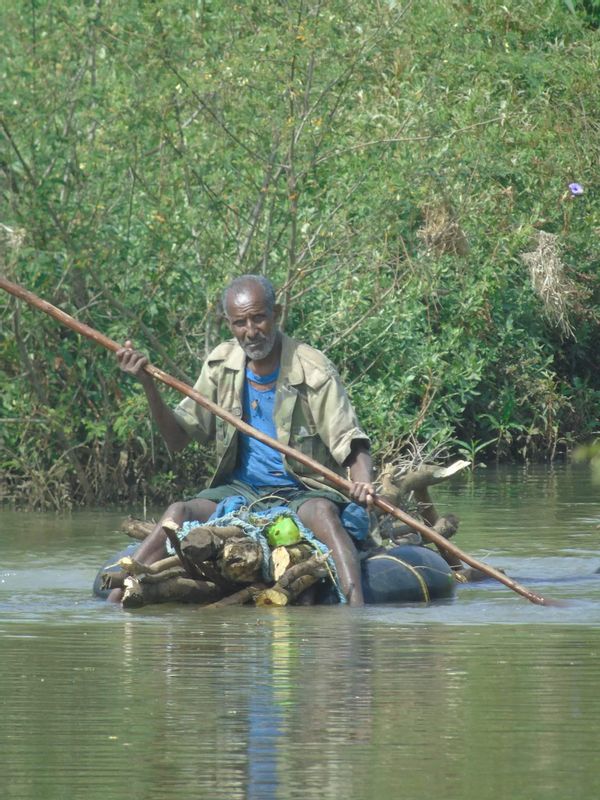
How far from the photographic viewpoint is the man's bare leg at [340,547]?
363 inches

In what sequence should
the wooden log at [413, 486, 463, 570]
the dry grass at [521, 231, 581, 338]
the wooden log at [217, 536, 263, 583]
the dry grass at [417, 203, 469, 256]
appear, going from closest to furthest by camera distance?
the wooden log at [217, 536, 263, 583] → the wooden log at [413, 486, 463, 570] → the dry grass at [417, 203, 469, 256] → the dry grass at [521, 231, 581, 338]

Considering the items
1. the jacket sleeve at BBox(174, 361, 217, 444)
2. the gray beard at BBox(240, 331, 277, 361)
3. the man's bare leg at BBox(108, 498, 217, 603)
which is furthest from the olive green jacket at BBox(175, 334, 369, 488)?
the man's bare leg at BBox(108, 498, 217, 603)

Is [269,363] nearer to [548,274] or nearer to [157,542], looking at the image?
[157,542]

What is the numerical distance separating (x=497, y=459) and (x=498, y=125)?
294cm

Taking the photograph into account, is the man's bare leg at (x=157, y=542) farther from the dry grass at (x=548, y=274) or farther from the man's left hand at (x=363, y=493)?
the dry grass at (x=548, y=274)

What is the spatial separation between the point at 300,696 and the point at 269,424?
3124 mm

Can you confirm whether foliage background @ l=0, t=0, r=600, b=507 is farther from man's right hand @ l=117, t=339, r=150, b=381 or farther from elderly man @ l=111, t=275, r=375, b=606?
man's right hand @ l=117, t=339, r=150, b=381

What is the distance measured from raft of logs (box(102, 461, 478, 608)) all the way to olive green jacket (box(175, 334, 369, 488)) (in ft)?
1.66

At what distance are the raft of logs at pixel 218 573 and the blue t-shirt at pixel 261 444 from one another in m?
0.51

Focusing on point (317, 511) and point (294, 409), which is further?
point (294, 409)

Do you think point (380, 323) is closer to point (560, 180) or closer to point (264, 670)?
point (560, 180)

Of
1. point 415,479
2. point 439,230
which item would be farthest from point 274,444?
point 439,230

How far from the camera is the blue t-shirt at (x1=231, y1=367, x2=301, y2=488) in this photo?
9.62 meters

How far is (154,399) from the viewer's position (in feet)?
30.6
